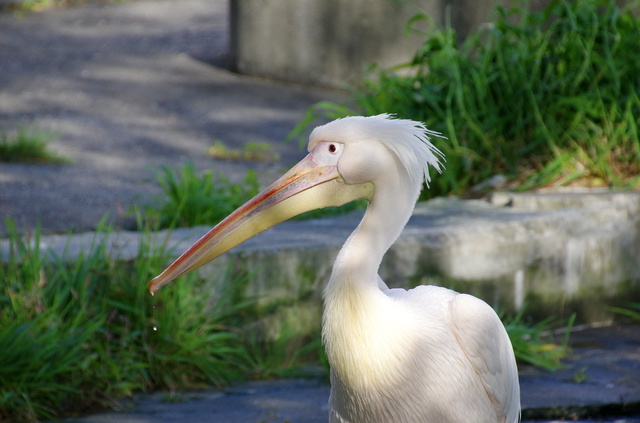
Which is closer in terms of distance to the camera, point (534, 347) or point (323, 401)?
point (323, 401)

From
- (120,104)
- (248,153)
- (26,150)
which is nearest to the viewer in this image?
(26,150)

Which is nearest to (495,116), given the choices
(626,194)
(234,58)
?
(626,194)

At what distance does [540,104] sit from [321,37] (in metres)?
4.16

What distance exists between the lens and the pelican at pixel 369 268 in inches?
98.8

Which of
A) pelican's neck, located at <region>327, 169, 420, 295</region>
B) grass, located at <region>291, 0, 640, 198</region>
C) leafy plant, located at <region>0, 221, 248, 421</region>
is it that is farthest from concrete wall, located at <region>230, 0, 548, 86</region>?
pelican's neck, located at <region>327, 169, 420, 295</region>

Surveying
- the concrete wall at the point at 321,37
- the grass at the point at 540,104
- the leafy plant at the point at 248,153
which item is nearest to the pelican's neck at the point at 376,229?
the grass at the point at 540,104

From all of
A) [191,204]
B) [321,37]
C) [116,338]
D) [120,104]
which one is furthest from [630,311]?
[120,104]

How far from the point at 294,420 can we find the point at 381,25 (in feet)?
19.6

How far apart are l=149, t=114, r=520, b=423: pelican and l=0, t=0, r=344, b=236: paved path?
2517 millimetres

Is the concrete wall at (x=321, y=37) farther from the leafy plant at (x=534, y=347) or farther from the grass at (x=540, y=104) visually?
the leafy plant at (x=534, y=347)

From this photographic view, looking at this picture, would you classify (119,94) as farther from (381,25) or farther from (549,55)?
(549,55)

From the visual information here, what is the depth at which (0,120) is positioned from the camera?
24.3 feet

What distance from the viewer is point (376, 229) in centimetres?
257

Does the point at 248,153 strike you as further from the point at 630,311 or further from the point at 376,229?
the point at 376,229
